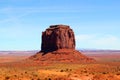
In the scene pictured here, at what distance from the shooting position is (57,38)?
100 metres

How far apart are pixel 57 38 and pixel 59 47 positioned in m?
3.08

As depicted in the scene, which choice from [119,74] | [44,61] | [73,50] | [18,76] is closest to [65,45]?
[73,50]

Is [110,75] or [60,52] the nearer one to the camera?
[110,75]

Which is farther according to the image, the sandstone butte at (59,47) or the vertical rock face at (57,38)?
the vertical rock face at (57,38)

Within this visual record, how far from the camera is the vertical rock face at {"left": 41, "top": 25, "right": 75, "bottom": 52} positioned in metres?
100

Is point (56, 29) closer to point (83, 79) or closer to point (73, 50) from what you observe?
point (73, 50)

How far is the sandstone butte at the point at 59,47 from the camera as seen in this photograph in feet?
316

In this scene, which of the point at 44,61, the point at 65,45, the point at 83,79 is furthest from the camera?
the point at 65,45

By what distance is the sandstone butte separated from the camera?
9631cm

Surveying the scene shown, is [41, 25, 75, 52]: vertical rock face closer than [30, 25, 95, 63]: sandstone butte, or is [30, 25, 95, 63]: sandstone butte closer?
[30, 25, 95, 63]: sandstone butte

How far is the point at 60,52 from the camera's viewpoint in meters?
97.9

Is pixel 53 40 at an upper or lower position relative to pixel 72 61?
upper

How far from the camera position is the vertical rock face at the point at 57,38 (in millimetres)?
100062

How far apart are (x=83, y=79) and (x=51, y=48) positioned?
44294mm
